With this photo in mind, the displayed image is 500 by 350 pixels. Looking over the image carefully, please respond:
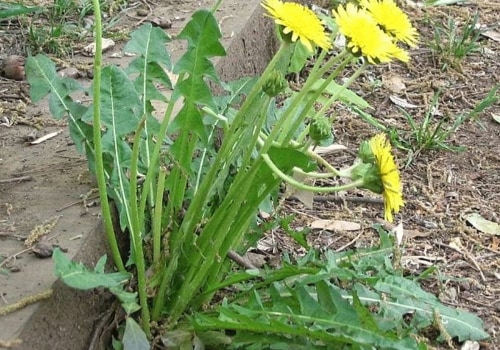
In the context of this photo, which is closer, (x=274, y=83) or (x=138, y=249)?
(x=274, y=83)

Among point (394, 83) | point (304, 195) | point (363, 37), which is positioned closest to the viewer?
point (363, 37)

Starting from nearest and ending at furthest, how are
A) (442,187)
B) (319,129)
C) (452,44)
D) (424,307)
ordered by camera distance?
(319,129) → (424,307) → (442,187) → (452,44)

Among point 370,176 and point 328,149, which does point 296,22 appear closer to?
point 370,176

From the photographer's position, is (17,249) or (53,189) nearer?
(17,249)

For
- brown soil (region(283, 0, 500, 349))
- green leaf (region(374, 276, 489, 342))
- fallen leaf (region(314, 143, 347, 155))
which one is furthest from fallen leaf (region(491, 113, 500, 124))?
green leaf (region(374, 276, 489, 342))

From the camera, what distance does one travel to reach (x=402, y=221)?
2.71 m

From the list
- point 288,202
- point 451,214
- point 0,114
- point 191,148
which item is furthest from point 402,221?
point 0,114

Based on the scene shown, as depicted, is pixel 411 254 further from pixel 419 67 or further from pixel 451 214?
pixel 419 67

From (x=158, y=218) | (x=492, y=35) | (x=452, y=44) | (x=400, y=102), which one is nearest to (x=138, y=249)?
(x=158, y=218)

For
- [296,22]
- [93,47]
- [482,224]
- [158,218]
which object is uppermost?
[296,22]

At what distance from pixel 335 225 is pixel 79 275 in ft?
3.65

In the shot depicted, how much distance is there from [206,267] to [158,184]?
0.22 meters

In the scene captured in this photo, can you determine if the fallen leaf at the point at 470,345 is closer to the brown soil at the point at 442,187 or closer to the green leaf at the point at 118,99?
the brown soil at the point at 442,187

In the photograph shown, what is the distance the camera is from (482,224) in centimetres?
269
